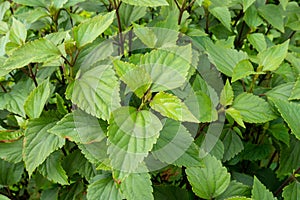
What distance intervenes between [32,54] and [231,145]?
636 millimetres

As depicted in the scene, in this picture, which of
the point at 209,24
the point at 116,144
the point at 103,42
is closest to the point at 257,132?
the point at 209,24

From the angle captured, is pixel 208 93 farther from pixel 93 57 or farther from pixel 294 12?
pixel 294 12

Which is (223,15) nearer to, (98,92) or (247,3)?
(247,3)

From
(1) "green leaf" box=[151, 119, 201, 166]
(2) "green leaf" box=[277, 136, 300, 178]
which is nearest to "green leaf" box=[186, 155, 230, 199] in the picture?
(1) "green leaf" box=[151, 119, 201, 166]

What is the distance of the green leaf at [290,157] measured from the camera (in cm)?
130

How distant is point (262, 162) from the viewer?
1776 mm

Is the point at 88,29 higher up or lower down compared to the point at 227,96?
higher up

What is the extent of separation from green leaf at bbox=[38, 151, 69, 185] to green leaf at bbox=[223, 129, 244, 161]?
0.48 meters

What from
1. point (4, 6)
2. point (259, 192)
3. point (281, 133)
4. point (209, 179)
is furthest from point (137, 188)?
point (4, 6)

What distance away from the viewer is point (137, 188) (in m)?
0.95

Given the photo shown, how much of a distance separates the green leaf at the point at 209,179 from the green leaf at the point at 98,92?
303 millimetres

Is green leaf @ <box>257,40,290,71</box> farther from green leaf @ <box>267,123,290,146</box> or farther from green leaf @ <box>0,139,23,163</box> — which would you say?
green leaf @ <box>0,139,23,163</box>

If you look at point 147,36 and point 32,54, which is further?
point 147,36

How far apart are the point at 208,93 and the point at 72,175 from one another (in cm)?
47
